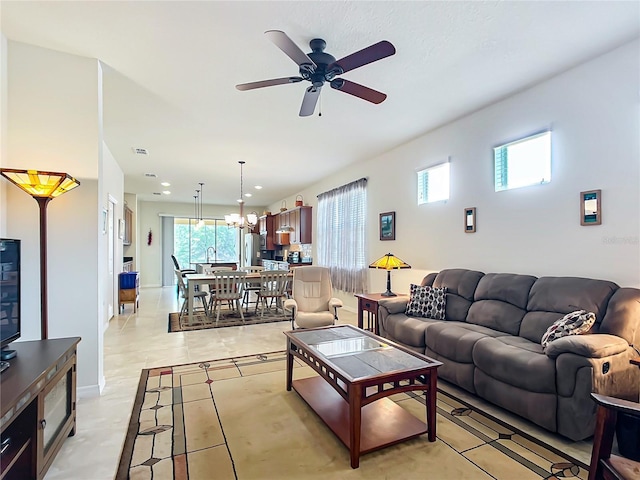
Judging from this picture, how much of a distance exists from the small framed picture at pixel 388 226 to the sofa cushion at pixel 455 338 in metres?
2.17

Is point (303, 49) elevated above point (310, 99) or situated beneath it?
elevated above

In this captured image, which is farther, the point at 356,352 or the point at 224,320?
the point at 224,320

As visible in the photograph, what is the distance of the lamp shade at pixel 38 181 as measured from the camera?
2242mm

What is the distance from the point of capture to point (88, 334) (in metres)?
2.80

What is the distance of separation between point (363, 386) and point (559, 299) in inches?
75.6

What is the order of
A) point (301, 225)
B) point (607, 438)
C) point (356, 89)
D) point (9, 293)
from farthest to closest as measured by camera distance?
point (301, 225)
point (356, 89)
point (9, 293)
point (607, 438)

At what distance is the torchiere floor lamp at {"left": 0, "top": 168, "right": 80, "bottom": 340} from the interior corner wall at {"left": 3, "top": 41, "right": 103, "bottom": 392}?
29cm

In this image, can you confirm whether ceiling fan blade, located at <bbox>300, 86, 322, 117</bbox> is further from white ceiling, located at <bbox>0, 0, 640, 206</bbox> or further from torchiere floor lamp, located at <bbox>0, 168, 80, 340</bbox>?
torchiere floor lamp, located at <bbox>0, 168, 80, 340</bbox>

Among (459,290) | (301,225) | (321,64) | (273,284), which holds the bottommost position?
(273,284)

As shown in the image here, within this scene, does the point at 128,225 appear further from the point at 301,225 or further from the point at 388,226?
the point at 388,226

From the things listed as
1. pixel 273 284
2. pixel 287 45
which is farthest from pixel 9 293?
pixel 273 284

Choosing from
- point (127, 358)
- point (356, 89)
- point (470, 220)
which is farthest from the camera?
point (470, 220)

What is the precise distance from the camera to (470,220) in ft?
12.8

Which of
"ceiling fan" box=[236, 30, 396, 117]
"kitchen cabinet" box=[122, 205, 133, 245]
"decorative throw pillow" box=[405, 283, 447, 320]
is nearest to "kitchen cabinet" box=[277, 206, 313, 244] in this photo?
"kitchen cabinet" box=[122, 205, 133, 245]
